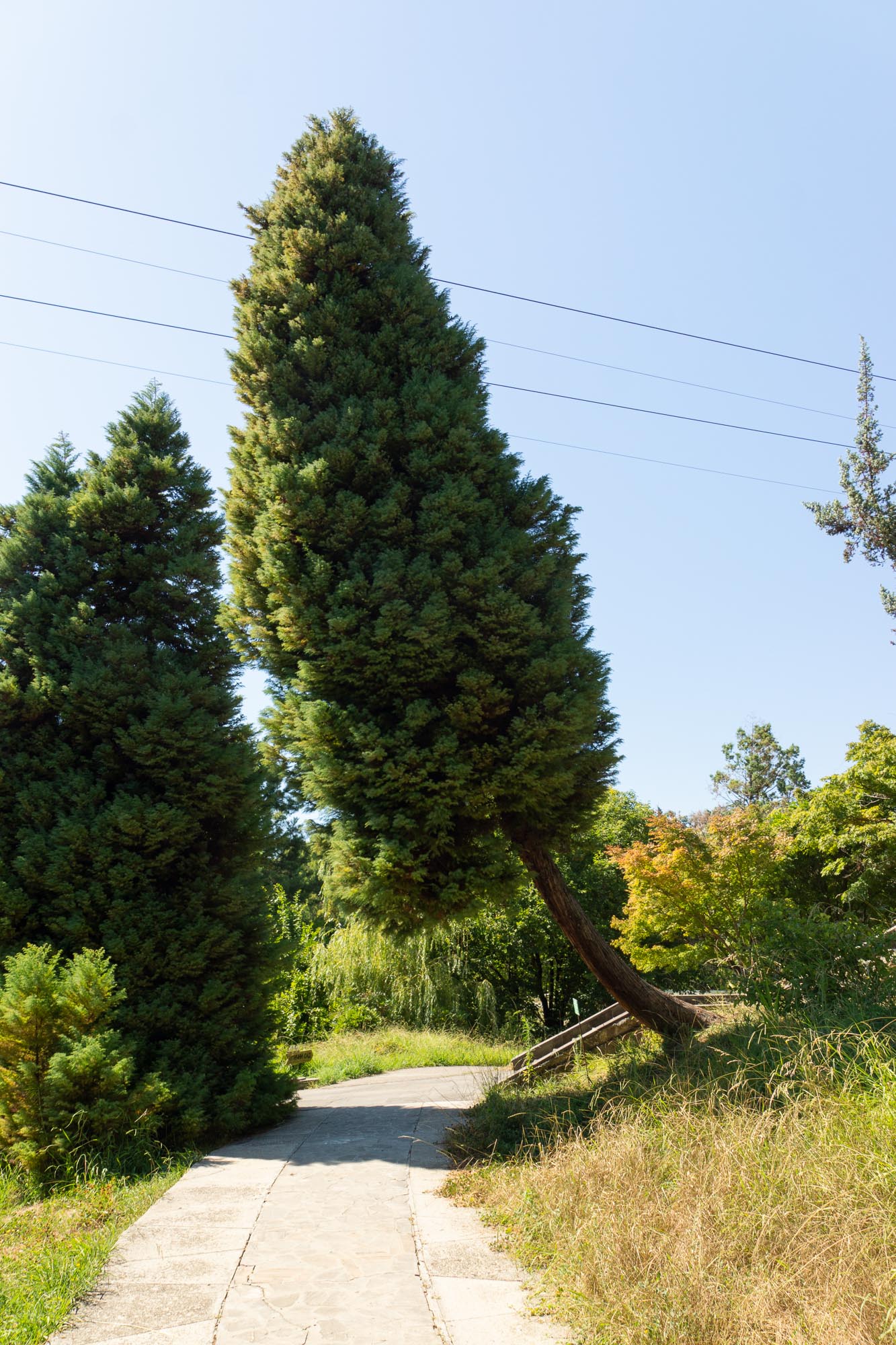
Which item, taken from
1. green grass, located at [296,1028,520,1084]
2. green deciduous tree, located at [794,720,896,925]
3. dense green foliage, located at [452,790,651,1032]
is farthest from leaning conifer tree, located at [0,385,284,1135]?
green deciduous tree, located at [794,720,896,925]

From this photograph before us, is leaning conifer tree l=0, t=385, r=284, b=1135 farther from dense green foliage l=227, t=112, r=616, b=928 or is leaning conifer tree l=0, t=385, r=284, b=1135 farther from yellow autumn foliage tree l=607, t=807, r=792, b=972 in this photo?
yellow autumn foliage tree l=607, t=807, r=792, b=972

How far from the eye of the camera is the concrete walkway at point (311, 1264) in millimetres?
3068

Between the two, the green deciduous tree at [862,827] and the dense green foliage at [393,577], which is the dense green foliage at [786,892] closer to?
the green deciduous tree at [862,827]

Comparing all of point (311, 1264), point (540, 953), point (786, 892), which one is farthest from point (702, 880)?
point (311, 1264)

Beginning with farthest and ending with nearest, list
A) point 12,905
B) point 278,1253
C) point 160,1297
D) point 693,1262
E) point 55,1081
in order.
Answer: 1. point 12,905
2. point 55,1081
3. point 278,1253
4. point 160,1297
5. point 693,1262

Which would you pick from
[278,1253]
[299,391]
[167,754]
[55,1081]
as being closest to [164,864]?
[167,754]

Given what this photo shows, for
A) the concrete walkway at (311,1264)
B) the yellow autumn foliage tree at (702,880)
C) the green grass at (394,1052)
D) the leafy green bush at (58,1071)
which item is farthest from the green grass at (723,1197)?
the green grass at (394,1052)

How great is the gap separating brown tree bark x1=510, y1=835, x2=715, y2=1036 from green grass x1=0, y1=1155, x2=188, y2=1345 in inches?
144

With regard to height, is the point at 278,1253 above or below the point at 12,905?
below

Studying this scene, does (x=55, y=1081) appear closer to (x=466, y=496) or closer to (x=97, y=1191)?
(x=97, y=1191)

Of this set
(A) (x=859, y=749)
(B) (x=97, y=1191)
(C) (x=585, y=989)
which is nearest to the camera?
(B) (x=97, y=1191)

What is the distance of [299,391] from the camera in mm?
7637

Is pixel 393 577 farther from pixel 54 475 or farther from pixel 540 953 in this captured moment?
pixel 540 953

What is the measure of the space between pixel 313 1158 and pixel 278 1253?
178 cm
